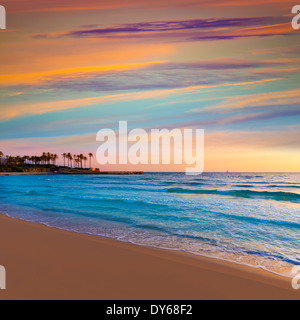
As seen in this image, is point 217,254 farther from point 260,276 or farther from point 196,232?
point 196,232

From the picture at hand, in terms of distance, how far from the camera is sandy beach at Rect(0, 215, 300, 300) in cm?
440

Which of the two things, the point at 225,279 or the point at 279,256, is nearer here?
the point at 225,279

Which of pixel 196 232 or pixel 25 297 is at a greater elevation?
pixel 25 297

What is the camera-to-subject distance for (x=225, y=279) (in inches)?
204

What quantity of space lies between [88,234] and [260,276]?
251 inches

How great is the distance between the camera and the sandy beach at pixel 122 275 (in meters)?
4.40

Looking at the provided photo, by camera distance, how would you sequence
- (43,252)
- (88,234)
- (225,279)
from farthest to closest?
(88,234), (43,252), (225,279)

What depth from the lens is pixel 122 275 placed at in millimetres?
5203
